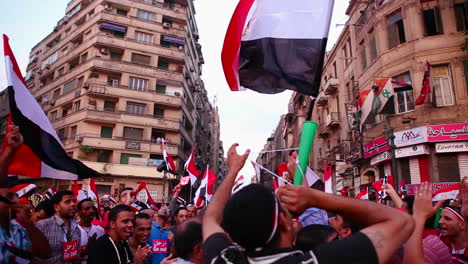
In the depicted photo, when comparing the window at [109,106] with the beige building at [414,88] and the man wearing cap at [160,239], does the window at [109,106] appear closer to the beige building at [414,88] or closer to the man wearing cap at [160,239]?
the beige building at [414,88]

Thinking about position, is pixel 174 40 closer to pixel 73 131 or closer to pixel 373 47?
pixel 73 131

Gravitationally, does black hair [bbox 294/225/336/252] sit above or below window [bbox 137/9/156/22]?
below

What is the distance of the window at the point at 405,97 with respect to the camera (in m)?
17.4

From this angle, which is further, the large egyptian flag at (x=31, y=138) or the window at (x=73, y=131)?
the window at (x=73, y=131)

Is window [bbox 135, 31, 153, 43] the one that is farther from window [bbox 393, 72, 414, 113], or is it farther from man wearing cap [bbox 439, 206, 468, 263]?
man wearing cap [bbox 439, 206, 468, 263]

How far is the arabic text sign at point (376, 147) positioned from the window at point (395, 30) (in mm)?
5674

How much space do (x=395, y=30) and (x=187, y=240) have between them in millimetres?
20220

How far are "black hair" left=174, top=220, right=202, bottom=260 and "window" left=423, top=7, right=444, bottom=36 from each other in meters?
19.6

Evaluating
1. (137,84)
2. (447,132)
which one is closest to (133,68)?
(137,84)

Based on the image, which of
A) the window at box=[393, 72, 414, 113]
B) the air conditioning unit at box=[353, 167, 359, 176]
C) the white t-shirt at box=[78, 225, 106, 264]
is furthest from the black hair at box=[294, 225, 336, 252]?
the air conditioning unit at box=[353, 167, 359, 176]

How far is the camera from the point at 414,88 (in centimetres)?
1708

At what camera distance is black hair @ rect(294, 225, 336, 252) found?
2.24m

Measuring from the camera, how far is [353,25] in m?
23.4

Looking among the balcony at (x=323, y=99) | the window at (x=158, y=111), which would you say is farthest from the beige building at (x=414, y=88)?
the window at (x=158, y=111)
